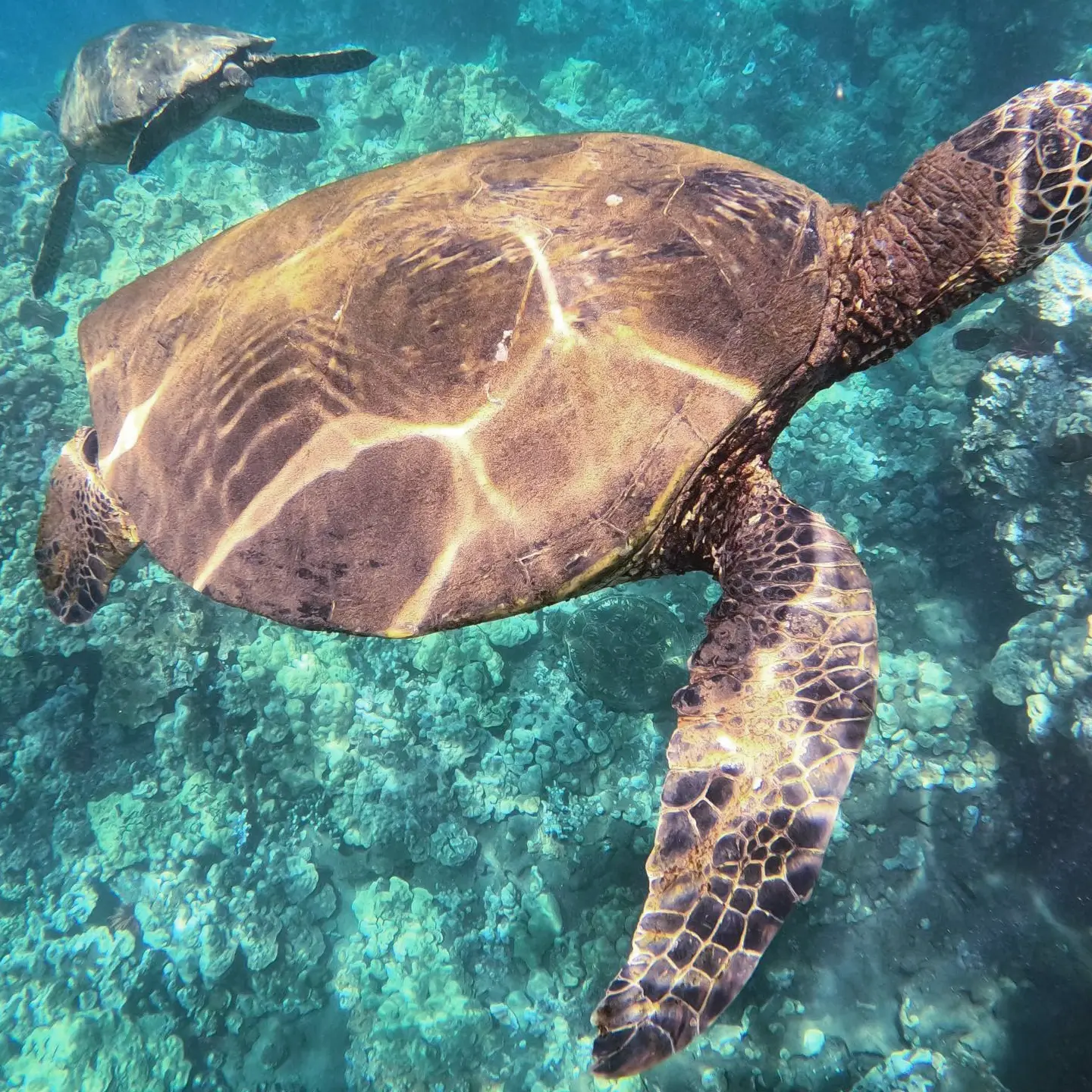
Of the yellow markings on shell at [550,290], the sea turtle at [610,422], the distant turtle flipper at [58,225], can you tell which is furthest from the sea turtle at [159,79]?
the yellow markings on shell at [550,290]

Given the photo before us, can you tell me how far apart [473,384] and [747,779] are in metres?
1.70

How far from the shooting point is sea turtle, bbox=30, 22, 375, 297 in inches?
277

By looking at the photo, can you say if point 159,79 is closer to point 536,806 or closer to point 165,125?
point 165,125

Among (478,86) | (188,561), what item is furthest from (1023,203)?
(478,86)

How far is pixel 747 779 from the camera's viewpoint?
2111 mm

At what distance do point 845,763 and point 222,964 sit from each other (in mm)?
6654

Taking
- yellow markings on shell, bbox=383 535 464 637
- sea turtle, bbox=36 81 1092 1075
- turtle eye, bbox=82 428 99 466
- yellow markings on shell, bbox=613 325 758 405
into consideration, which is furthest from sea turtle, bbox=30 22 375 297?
yellow markings on shell, bbox=383 535 464 637

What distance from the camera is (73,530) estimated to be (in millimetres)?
3449

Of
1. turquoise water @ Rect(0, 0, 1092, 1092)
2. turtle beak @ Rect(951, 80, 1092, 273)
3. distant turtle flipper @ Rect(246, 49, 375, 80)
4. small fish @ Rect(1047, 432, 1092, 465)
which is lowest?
turquoise water @ Rect(0, 0, 1092, 1092)

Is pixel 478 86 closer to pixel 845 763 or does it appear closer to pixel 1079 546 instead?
pixel 1079 546

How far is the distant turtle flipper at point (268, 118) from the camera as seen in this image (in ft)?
28.2

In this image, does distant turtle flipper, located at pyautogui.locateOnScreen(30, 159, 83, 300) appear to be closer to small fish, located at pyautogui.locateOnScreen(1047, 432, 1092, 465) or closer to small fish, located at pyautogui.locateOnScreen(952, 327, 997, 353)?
small fish, located at pyautogui.locateOnScreen(952, 327, 997, 353)

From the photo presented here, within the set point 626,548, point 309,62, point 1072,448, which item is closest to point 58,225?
point 309,62

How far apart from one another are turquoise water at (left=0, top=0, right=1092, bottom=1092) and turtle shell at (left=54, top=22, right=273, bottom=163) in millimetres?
3216
